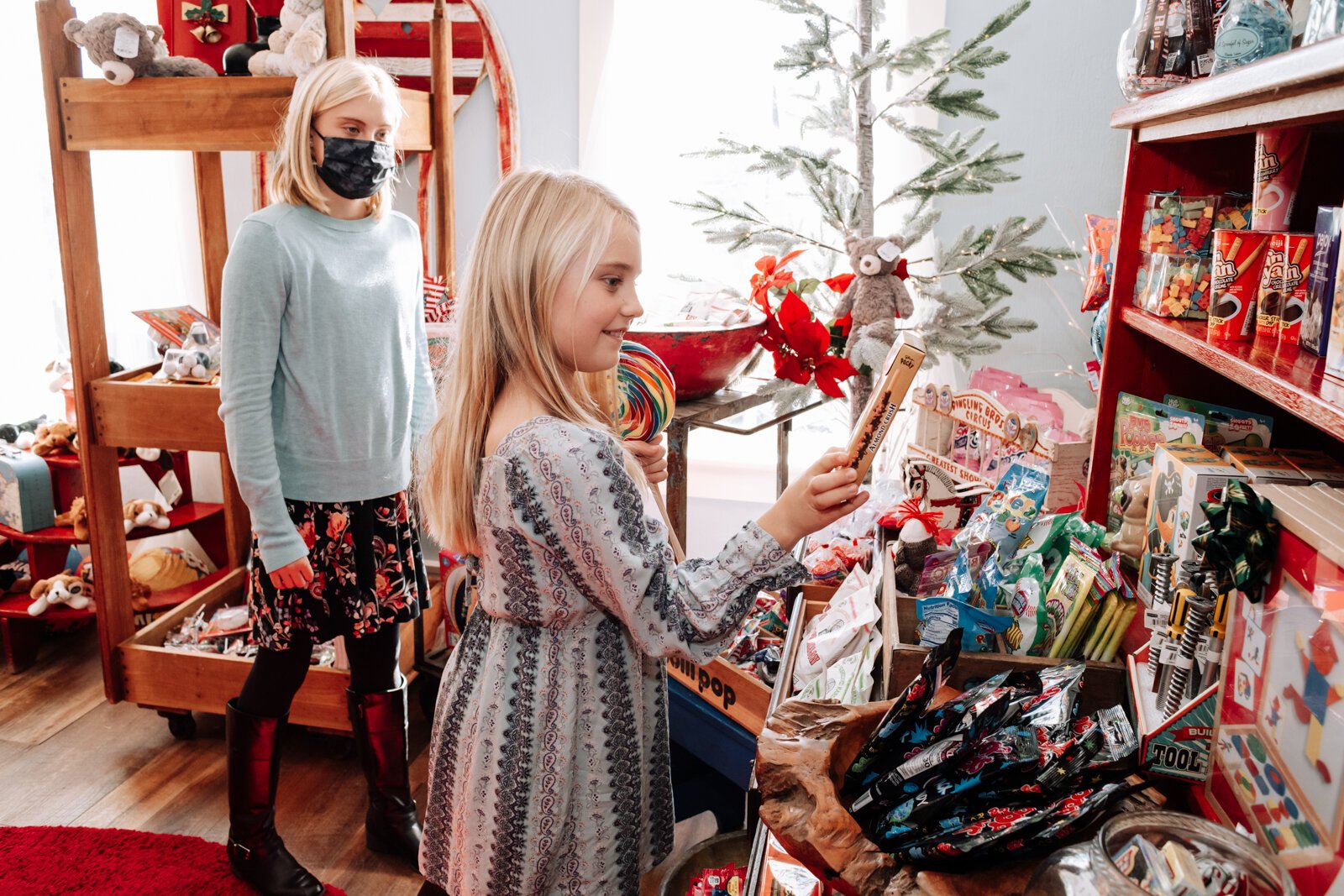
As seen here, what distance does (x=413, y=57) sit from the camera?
2947mm

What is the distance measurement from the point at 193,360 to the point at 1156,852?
2.28 metres

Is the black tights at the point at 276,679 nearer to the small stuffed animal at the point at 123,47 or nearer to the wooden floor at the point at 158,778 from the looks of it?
the wooden floor at the point at 158,778

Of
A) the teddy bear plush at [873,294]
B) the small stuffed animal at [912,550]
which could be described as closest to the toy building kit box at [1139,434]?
the small stuffed animal at [912,550]

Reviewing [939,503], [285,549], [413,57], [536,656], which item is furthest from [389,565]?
[413,57]

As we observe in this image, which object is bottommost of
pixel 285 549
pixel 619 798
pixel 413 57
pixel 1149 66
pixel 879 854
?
pixel 619 798

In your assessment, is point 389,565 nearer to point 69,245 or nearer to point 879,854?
point 69,245

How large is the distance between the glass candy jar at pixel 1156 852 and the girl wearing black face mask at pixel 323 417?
149 cm

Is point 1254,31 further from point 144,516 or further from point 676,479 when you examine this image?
point 144,516

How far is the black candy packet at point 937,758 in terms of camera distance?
834mm

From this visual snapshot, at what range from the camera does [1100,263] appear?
165 cm

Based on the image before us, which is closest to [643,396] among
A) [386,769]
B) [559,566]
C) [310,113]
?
[559,566]

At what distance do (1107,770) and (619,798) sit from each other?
26.0 inches

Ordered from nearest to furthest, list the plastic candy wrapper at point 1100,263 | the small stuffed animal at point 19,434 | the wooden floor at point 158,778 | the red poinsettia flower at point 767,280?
A: the plastic candy wrapper at point 1100,263, the red poinsettia flower at point 767,280, the wooden floor at point 158,778, the small stuffed animal at point 19,434

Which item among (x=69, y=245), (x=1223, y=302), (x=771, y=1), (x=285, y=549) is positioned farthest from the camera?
(x=69, y=245)
